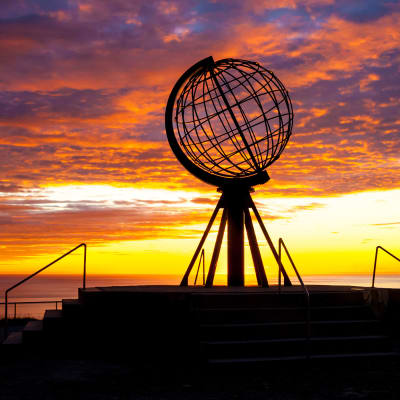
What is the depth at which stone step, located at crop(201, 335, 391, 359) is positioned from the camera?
27.7ft

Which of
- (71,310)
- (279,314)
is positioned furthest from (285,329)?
(71,310)

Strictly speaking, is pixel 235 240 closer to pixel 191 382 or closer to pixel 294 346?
pixel 294 346

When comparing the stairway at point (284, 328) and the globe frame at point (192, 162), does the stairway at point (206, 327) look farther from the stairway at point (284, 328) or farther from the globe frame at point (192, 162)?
the globe frame at point (192, 162)

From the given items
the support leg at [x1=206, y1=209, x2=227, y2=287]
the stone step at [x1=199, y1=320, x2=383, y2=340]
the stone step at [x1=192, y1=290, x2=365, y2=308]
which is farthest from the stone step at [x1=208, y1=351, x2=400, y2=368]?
the support leg at [x1=206, y1=209, x2=227, y2=287]

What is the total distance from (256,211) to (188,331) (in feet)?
14.3

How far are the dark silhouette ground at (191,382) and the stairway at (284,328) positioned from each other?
0.32 m

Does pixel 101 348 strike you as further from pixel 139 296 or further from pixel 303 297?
pixel 303 297

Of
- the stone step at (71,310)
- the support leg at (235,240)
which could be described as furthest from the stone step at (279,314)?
the support leg at (235,240)

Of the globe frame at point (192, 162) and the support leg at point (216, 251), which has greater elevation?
the globe frame at point (192, 162)

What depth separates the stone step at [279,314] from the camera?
9336 mm

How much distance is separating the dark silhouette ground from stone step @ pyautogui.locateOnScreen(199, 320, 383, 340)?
773mm

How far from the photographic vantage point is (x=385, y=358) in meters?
8.86

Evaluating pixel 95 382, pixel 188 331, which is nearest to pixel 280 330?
pixel 188 331

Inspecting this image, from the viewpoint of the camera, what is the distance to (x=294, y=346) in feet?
28.7
